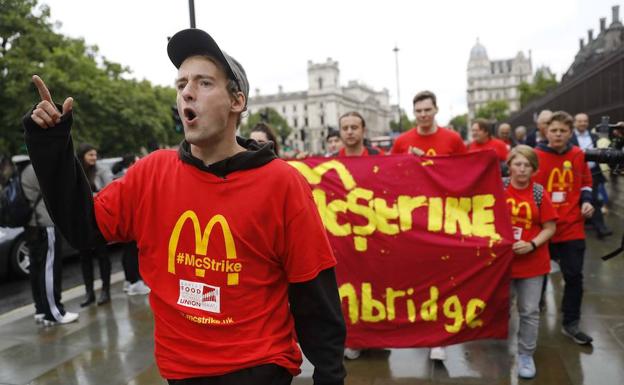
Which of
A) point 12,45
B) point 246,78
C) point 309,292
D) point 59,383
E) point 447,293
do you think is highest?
point 12,45

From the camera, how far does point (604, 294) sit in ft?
18.0

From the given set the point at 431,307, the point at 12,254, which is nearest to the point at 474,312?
the point at 431,307

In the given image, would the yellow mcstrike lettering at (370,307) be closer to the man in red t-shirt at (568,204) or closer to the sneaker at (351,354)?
the sneaker at (351,354)

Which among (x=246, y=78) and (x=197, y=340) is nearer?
(x=197, y=340)

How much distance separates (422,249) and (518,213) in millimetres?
780

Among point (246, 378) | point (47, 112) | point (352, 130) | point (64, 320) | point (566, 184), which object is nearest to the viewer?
point (47, 112)

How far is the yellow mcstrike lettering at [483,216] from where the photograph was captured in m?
3.89

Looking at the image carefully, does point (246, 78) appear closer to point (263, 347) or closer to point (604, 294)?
point (263, 347)

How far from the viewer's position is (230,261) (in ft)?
5.57

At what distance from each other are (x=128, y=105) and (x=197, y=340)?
1241 inches

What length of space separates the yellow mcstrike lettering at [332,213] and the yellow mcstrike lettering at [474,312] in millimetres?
1088

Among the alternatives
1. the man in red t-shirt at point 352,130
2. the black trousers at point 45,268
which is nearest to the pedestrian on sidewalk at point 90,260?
the black trousers at point 45,268

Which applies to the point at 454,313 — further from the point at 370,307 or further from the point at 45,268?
the point at 45,268

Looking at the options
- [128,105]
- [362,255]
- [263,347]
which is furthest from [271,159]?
[128,105]
